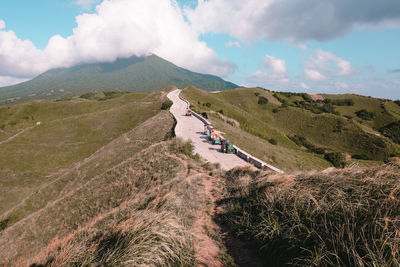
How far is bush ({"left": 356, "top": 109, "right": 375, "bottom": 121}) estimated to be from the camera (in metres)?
74.6

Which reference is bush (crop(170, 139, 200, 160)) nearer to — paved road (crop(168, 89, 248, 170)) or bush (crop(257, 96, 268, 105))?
paved road (crop(168, 89, 248, 170))

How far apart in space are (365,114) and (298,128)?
138 ft

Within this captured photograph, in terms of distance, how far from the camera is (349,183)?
5.45 meters

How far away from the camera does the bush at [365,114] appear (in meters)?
74.6

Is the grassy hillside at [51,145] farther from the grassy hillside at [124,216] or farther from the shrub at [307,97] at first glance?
the shrub at [307,97]

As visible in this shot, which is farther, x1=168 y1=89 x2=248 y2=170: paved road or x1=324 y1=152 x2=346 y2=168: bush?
x1=324 y1=152 x2=346 y2=168: bush

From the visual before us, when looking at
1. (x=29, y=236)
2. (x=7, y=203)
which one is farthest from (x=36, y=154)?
(x=29, y=236)

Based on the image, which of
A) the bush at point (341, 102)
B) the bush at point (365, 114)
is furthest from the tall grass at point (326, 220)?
the bush at point (341, 102)

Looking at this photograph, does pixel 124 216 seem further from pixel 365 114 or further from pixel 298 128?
pixel 365 114

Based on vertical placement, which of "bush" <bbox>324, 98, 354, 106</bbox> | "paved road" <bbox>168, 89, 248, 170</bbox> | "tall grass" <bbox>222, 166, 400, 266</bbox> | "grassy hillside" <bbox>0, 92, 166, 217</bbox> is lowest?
"grassy hillside" <bbox>0, 92, 166, 217</bbox>

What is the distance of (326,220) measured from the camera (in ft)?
14.4

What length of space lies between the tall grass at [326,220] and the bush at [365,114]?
3706 inches

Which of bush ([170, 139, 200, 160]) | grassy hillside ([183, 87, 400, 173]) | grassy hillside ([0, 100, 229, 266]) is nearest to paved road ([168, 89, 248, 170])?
bush ([170, 139, 200, 160])

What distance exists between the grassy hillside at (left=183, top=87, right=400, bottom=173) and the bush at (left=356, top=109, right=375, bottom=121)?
4.09ft
